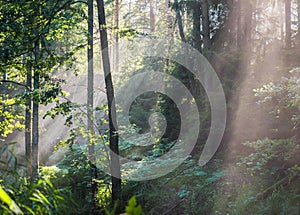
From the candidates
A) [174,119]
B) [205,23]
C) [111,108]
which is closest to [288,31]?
[205,23]

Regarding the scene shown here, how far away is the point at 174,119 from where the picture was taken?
1352 cm

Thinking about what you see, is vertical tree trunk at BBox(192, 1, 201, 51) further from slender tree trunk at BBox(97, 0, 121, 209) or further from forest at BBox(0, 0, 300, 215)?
slender tree trunk at BBox(97, 0, 121, 209)

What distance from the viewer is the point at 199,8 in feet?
47.7

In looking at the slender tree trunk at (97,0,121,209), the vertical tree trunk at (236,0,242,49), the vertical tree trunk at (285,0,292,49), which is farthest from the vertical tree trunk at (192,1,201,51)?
the slender tree trunk at (97,0,121,209)

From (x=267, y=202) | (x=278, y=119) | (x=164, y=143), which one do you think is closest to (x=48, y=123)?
(x=164, y=143)

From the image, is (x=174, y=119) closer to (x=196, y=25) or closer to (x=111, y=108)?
(x=196, y=25)

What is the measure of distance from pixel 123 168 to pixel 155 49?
926cm

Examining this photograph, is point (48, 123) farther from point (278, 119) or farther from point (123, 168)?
point (278, 119)

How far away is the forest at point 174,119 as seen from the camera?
6.78 m

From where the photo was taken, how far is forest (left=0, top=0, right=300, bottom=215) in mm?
6777

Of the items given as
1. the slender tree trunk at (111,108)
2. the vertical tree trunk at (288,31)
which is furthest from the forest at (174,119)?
the vertical tree trunk at (288,31)

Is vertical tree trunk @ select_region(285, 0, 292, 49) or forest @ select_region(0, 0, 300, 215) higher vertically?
vertical tree trunk @ select_region(285, 0, 292, 49)

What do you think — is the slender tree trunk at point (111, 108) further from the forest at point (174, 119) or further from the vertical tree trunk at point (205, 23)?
the vertical tree trunk at point (205, 23)

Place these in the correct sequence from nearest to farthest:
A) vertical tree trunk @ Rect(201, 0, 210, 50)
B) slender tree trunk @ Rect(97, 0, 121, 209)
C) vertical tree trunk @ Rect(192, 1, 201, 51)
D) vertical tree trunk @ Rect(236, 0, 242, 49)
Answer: slender tree trunk @ Rect(97, 0, 121, 209), vertical tree trunk @ Rect(201, 0, 210, 50), vertical tree trunk @ Rect(236, 0, 242, 49), vertical tree trunk @ Rect(192, 1, 201, 51)
